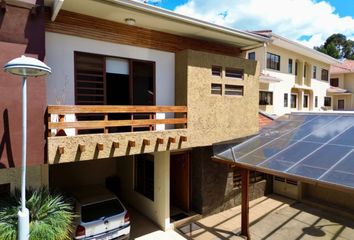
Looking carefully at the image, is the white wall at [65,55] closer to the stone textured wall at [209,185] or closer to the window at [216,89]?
the window at [216,89]

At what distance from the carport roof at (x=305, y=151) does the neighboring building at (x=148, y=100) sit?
1.14 meters

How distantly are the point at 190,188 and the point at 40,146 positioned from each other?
8048 mm

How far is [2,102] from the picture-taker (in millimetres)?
6590

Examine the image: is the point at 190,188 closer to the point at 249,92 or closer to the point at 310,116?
the point at 249,92

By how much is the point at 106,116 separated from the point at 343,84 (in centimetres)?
4227

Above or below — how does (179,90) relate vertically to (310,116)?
above

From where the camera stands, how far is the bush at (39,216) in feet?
20.5

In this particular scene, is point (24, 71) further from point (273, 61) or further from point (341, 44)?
point (341, 44)

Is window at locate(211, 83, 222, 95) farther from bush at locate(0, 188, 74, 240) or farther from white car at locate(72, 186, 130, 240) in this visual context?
bush at locate(0, 188, 74, 240)

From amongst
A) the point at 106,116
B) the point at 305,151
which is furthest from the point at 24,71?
the point at 305,151

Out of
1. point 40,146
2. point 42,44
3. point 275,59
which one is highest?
point 275,59

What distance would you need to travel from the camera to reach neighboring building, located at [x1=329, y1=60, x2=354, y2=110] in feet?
125

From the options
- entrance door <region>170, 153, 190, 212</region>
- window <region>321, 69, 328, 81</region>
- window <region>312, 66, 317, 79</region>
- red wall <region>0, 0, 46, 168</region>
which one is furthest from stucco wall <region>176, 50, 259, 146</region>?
window <region>321, 69, 328, 81</region>

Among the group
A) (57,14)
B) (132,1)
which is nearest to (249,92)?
(132,1)
